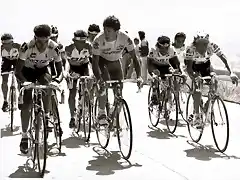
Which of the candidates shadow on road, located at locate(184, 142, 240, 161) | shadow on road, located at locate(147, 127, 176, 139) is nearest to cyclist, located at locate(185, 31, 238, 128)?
shadow on road, located at locate(184, 142, 240, 161)

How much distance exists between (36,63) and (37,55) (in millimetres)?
187

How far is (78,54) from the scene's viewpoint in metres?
9.89

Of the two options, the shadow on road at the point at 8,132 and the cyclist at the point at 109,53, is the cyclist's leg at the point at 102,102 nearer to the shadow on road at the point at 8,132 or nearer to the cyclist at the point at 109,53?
the cyclist at the point at 109,53

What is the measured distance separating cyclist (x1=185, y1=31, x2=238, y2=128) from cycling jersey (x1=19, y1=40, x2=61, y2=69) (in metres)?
Answer: 2.52

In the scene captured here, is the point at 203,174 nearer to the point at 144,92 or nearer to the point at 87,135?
the point at 87,135

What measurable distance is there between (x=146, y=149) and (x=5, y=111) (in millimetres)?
4718

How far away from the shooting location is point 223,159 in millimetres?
7602

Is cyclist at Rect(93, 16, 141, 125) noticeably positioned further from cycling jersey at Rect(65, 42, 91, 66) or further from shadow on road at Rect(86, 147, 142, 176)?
cycling jersey at Rect(65, 42, 91, 66)

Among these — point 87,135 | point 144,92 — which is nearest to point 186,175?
point 87,135

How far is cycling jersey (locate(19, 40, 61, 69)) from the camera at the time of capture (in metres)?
7.17

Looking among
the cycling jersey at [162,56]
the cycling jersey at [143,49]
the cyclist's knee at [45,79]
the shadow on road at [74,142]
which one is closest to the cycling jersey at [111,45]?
the cyclist's knee at [45,79]

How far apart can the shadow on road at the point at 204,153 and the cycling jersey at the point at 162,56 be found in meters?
2.37

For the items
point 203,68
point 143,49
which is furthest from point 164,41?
point 143,49

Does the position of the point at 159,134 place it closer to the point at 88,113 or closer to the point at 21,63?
the point at 88,113
